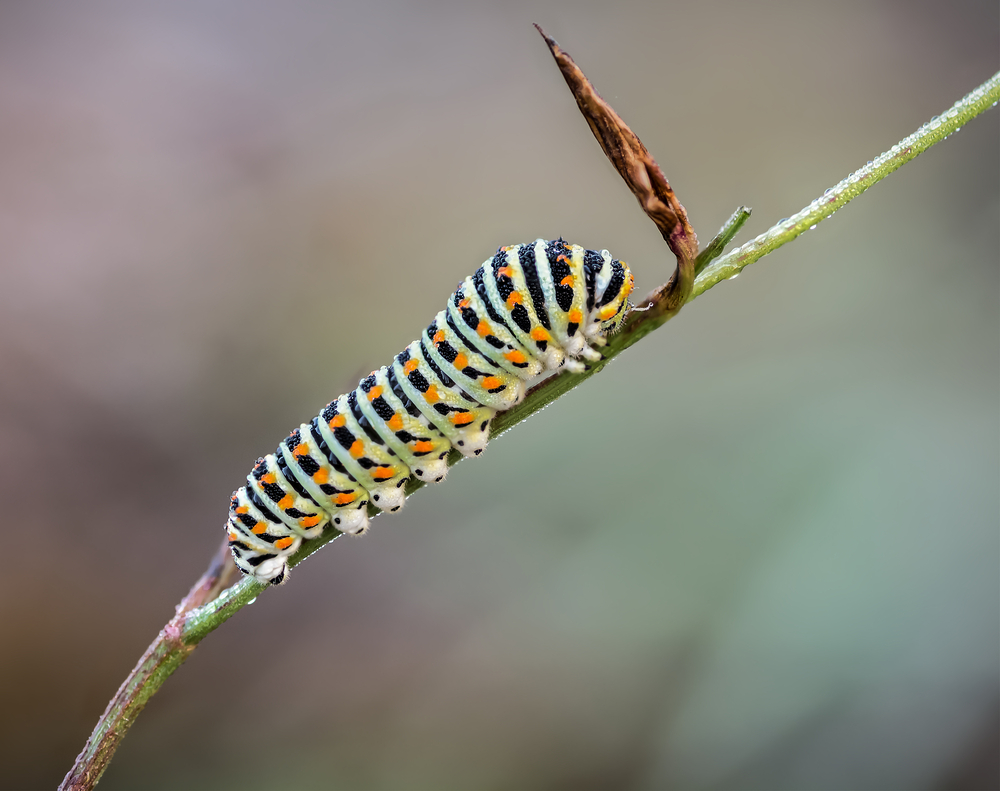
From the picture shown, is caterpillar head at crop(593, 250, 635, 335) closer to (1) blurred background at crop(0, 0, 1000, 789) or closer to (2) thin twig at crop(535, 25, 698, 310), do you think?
(2) thin twig at crop(535, 25, 698, 310)

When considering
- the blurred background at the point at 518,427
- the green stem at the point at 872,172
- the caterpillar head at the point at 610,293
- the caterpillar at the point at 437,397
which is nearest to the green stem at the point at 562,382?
the green stem at the point at 872,172

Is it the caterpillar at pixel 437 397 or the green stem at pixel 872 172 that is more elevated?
the caterpillar at pixel 437 397

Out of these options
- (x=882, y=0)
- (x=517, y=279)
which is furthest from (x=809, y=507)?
(x=882, y=0)

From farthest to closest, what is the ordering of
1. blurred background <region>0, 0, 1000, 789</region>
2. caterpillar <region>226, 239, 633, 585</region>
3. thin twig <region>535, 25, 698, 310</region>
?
1. blurred background <region>0, 0, 1000, 789</region>
2. caterpillar <region>226, 239, 633, 585</region>
3. thin twig <region>535, 25, 698, 310</region>

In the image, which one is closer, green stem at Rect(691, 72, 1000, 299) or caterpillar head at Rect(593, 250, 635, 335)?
green stem at Rect(691, 72, 1000, 299)

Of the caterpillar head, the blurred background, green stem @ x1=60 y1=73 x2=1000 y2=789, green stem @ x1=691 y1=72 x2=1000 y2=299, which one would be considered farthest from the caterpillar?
the blurred background

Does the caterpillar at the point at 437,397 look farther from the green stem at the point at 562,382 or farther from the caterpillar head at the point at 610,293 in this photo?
the green stem at the point at 562,382

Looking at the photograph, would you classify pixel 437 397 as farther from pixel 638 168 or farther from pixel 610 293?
pixel 638 168
